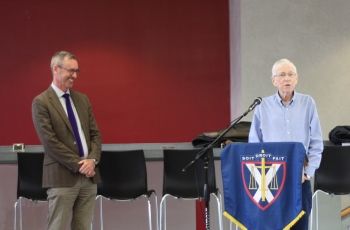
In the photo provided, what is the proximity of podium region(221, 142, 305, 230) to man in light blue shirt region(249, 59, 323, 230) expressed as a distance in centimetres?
13

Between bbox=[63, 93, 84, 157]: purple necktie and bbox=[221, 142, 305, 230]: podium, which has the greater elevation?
bbox=[63, 93, 84, 157]: purple necktie

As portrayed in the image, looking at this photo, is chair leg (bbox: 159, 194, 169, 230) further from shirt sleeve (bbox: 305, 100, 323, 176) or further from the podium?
shirt sleeve (bbox: 305, 100, 323, 176)

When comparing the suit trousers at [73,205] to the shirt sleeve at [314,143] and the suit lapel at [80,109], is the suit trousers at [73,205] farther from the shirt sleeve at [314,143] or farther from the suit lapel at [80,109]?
the shirt sleeve at [314,143]

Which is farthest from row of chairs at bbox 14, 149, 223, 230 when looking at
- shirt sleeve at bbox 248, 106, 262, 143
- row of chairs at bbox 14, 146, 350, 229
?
shirt sleeve at bbox 248, 106, 262, 143

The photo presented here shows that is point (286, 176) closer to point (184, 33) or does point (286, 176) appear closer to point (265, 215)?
point (265, 215)

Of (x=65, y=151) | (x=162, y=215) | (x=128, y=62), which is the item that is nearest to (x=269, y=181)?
(x=65, y=151)

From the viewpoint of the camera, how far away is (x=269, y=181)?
10.1 feet

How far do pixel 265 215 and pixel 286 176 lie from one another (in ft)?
0.83

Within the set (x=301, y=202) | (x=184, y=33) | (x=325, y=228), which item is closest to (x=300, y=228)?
(x=301, y=202)

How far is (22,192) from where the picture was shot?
176 inches

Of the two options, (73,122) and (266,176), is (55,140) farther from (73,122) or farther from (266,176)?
(266,176)

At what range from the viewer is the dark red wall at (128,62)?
650 cm

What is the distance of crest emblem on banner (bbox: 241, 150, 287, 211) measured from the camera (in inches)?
121

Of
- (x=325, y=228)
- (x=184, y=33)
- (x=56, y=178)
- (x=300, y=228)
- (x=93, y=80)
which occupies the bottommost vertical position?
(x=325, y=228)
